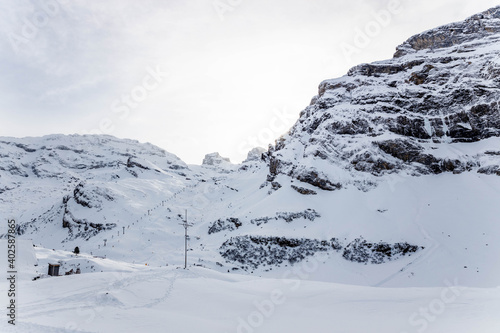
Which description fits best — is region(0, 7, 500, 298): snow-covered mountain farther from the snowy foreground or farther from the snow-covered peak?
the snowy foreground

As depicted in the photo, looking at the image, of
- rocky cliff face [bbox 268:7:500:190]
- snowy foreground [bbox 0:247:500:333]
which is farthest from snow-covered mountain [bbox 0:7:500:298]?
snowy foreground [bbox 0:247:500:333]

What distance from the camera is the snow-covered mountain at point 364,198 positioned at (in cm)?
3975

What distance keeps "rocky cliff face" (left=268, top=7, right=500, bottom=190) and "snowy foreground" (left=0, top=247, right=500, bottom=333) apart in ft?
125

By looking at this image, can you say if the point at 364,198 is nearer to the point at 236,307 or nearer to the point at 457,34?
the point at 236,307

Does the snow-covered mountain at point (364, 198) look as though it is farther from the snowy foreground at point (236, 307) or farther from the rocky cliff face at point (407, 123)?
the snowy foreground at point (236, 307)

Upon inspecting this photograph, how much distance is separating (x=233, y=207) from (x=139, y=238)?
20.3 m

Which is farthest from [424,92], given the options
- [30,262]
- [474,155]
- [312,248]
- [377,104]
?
[30,262]

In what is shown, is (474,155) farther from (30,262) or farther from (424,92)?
(30,262)

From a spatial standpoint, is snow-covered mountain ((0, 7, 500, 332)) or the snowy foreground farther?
snow-covered mountain ((0, 7, 500, 332))

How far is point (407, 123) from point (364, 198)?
2040 centimetres

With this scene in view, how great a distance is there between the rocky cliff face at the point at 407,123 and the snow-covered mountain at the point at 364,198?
0.25m

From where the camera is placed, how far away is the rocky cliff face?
5544 centimetres

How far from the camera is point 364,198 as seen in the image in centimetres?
5109

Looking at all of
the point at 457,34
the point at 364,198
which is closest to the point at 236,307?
the point at 364,198
